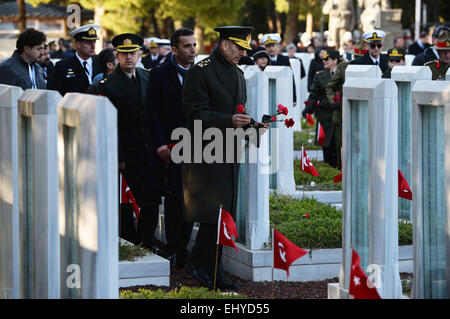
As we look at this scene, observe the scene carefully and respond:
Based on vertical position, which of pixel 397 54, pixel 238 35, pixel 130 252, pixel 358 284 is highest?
pixel 238 35

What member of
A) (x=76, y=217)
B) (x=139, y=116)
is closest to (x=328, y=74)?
(x=139, y=116)

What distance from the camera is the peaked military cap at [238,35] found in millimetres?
7887

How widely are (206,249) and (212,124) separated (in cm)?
106

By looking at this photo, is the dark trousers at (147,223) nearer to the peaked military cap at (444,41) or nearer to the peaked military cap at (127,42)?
the peaked military cap at (127,42)

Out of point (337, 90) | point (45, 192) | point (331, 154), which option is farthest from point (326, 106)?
point (45, 192)

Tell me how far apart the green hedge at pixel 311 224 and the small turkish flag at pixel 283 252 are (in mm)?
2358

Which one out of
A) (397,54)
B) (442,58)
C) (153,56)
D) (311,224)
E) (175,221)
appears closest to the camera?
(175,221)

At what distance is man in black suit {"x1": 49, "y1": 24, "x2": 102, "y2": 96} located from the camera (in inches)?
420

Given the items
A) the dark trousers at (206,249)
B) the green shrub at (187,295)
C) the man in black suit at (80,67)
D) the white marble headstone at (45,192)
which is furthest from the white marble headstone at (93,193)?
the man in black suit at (80,67)

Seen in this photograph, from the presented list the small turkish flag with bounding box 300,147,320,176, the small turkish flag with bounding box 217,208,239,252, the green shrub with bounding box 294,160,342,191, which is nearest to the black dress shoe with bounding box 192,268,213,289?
the small turkish flag with bounding box 217,208,239,252

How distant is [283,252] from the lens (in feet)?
22.0

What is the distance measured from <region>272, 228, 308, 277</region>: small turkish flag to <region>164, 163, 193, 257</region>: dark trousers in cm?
274

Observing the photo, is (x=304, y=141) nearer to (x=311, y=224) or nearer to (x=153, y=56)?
(x=153, y=56)

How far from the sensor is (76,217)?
18.5 ft
